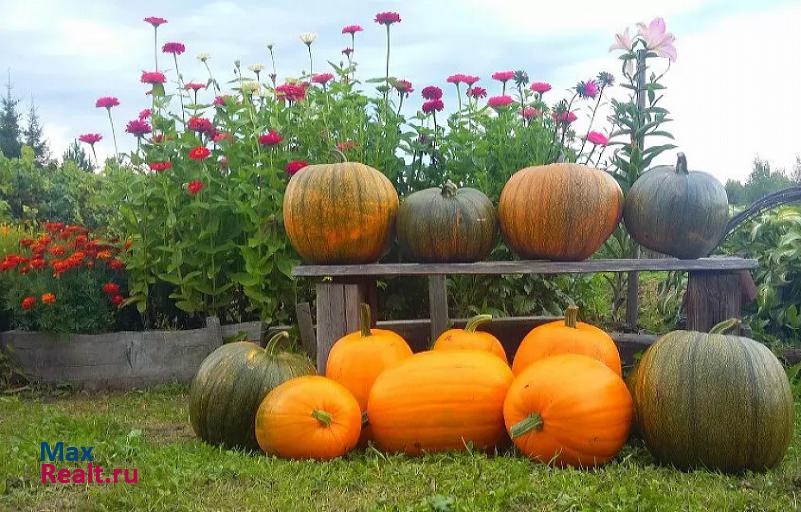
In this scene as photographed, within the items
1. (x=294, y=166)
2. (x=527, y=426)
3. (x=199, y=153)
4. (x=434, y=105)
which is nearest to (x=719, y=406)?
(x=527, y=426)

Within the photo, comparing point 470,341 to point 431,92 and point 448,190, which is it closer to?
point 448,190

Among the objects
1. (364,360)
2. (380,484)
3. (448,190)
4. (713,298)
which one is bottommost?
(380,484)

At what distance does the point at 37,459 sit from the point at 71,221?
6.75m

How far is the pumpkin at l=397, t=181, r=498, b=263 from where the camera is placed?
4.15m

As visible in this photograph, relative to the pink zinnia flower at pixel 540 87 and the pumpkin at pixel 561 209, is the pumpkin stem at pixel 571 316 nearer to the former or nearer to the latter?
the pumpkin at pixel 561 209

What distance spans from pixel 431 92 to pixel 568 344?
2.58 m

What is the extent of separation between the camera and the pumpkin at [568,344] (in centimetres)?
354

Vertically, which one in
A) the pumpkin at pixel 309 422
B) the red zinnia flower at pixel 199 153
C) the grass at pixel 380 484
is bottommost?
the grass at pixel 380 484

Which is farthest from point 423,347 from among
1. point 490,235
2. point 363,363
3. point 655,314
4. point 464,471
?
point 655,314

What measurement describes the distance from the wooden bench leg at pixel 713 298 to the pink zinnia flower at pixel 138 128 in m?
3.70

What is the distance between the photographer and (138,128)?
216 inches

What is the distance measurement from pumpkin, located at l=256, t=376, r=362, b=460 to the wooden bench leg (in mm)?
2055

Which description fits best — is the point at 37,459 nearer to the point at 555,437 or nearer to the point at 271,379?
the point at 271,379

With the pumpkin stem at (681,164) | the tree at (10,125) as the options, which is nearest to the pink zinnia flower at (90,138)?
the pumpkin stem at (681,164)
